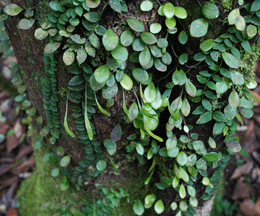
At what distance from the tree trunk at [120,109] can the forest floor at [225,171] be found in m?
1.18

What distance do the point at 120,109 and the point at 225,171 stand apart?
205 cm

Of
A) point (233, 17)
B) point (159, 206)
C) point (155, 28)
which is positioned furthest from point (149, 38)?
point (159, 206)

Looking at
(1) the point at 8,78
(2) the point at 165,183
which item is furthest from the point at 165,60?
(1) the point at 8,78

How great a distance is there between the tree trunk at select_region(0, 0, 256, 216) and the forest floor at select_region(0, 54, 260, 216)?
1.18m

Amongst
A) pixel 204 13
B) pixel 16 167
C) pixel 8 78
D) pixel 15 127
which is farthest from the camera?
pixel 8 78

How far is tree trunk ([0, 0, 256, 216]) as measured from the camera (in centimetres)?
80

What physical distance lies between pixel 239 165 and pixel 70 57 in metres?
2.40

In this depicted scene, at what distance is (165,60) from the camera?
85 centimetres

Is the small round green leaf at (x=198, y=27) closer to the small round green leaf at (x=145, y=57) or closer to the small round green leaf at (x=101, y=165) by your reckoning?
the small round green leaf at (x=145, y=57)

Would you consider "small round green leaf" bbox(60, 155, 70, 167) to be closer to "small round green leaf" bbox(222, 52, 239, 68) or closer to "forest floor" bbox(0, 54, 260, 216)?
"small round green leaf" bbox(222, 52, 239, 68)

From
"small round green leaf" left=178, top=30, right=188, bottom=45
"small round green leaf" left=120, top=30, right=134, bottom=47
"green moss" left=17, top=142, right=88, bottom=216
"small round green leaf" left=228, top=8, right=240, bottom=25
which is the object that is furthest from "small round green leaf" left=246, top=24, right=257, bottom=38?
"green moss" left=17, top=142, right=88, bottom=216

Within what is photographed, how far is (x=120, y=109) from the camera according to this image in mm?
978

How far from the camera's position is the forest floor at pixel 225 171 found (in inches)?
86.2

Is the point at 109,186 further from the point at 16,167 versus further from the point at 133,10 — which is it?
the point at 16,167
